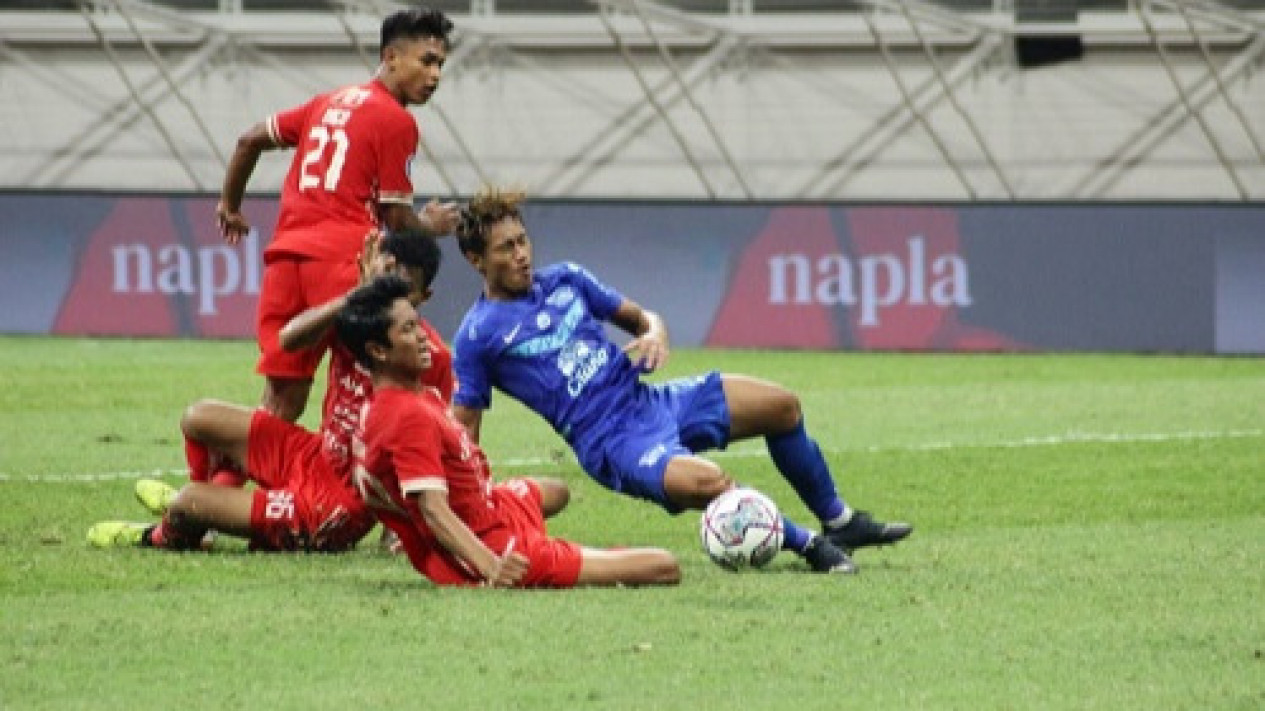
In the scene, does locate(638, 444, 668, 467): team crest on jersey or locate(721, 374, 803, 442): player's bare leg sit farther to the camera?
locate(721, 374, 803, 442): player's bare leg

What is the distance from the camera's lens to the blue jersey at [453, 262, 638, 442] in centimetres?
1092

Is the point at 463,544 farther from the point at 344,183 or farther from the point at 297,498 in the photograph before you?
the point at 344,183

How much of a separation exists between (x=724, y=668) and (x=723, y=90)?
73.1 feet

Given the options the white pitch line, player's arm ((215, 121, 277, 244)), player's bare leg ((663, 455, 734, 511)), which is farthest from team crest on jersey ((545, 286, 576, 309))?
the white pitch line

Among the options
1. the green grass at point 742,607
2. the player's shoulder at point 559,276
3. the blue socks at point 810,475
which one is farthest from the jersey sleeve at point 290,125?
the blue socks at point 810,475

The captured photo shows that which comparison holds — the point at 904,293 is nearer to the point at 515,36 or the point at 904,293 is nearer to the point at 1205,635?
the point at 515,36

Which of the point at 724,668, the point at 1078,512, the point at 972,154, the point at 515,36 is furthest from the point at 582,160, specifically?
the point at 724,668

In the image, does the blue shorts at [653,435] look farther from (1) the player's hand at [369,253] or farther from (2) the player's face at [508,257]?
(1) the player's hand at [369,253]

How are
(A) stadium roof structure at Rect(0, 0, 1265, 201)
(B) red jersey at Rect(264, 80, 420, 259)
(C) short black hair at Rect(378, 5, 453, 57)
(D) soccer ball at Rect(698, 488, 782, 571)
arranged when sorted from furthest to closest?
(A) stadium roof structure at Rect(0, 0, 1265, 201) → (B) red jersey at Rect(264, 80, 420, 259) → (C) short black hair at Rect(378, 5, 453, 57) → (D) soccer ball at Rect(698, 488, 782, 571)

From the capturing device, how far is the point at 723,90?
99.2 ft

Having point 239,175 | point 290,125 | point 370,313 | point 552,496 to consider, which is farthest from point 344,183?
point 370,313

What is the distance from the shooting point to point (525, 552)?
9.92m

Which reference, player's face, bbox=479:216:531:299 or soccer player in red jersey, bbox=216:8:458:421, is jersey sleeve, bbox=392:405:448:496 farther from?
soccer player in red jersey, bbox=216:8:458:421

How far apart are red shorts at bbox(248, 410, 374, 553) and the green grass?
0.45 feet
